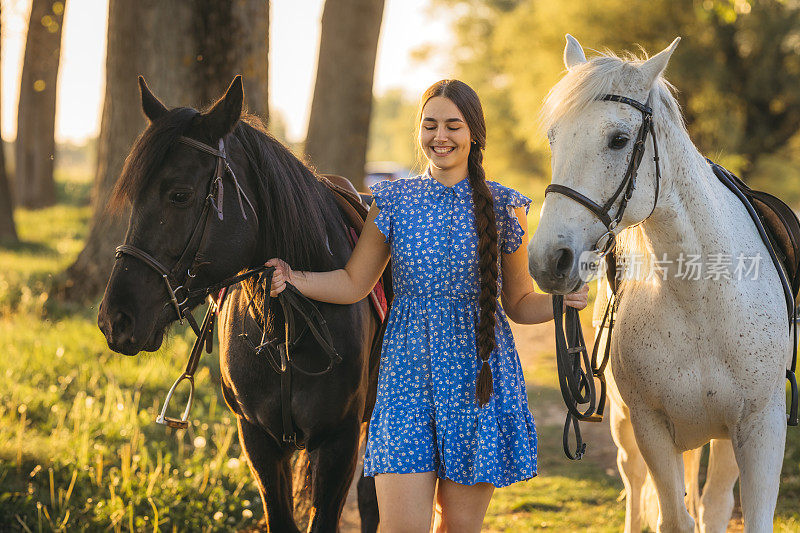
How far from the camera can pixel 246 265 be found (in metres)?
2.68

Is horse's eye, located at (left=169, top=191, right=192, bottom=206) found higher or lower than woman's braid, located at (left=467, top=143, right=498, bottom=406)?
higher

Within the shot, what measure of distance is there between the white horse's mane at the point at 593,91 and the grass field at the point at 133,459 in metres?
1.66

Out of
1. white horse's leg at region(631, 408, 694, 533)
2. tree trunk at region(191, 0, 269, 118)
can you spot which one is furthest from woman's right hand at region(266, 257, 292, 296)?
tree trunk at region(191, 0, 269, 118)

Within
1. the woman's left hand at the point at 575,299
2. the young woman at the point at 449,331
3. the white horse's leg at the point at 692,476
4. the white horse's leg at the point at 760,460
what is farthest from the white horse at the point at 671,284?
the white horse's leg at the point at 692,476

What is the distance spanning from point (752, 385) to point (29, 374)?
4950mm

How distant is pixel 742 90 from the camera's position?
20375 millimetres

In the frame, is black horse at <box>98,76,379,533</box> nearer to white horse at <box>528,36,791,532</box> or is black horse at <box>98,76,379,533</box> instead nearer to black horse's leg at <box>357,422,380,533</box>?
black horse's leg at <box>357,422,380,533</box>

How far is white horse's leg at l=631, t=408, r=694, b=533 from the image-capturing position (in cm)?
296

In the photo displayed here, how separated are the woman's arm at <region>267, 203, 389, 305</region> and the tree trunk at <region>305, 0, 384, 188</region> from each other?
22.1 ft

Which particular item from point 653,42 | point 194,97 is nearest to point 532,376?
point 194,97

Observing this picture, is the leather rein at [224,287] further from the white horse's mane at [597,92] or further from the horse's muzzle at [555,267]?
the white horse's mane at [597,92]

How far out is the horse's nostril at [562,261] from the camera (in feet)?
7.59

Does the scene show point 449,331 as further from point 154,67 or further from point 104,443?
point 154,67

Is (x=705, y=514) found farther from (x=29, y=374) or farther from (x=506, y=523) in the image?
(x=29, y=374)
